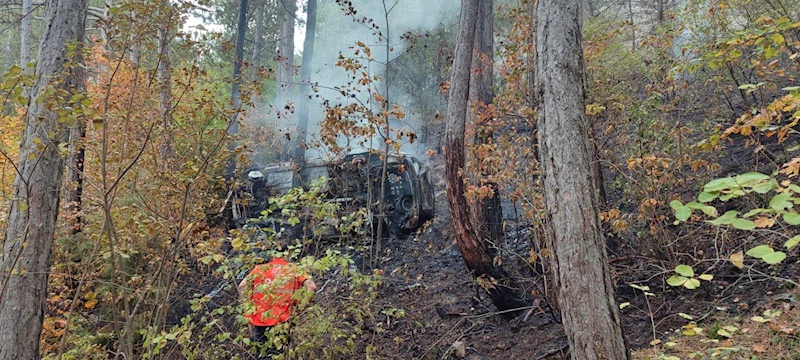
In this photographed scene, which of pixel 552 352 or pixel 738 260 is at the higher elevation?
pixel 738 260

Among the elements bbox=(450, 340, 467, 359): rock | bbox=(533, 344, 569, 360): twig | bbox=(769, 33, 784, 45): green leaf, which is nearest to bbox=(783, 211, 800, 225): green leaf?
bbox=(769, 33, 784, 45): green leaf

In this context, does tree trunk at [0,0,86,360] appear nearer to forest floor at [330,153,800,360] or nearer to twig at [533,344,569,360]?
forest floor at [330,153,800,360]

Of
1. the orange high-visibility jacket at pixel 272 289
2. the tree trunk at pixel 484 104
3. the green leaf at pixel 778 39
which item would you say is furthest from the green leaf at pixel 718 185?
the tree trunk at pixel 484 104

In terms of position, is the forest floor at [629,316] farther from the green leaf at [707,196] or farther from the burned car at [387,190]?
the burned car at [387,190]

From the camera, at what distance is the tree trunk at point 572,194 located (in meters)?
2.67

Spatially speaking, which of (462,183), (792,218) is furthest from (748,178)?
(462,183)

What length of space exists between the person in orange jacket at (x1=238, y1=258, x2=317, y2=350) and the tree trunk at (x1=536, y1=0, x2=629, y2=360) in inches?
82.9

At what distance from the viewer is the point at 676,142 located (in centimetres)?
570

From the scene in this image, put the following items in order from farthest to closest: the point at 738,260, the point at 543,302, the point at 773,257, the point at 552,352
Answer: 1. the point at 543,302
2. the point at 552,352
3. the point at 738,260
4. the point at 773,257

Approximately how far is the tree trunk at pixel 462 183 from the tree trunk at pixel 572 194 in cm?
255

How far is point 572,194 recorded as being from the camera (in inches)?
112

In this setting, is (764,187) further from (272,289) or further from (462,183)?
(462,183)

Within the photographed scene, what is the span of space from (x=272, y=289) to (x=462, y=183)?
2930 mm

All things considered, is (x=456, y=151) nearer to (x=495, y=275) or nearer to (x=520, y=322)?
(x=495, y=275)
